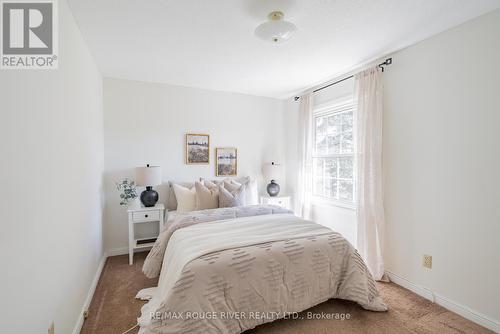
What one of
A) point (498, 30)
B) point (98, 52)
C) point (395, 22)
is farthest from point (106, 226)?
point (498, 30)

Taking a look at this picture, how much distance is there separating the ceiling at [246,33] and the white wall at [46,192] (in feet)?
1.19

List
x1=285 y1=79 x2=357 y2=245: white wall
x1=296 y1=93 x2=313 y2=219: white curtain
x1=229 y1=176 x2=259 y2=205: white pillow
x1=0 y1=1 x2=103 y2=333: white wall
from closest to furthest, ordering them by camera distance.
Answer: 1. x1=0 y1=1 x2=103 y2=333: white wall
2. x1=285 y1=79 x2=357 y2=245: white wall
3. x1=229 y1=176 x2=259 y2=205: white pillow
4. x1=296 y1=93 x2=313 y2=219: white curtain

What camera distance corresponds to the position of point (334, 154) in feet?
10.8

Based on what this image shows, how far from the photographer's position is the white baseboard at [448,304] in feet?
5.83

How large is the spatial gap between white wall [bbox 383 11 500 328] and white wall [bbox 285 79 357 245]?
513 millimetres

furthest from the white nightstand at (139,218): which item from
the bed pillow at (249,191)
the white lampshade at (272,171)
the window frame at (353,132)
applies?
the window frame at (353,132)

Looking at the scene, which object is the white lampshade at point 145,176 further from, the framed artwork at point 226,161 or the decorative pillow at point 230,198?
the framed artwork at point 226,161

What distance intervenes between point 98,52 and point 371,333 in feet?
11.9

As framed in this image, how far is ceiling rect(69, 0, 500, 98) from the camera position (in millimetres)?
1709

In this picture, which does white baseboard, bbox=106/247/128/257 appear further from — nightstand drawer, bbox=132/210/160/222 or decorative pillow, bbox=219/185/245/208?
decorative pillow, bbox=219/185/245/208

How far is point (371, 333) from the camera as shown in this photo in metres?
1.73

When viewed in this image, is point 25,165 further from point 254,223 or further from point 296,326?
point 296,326

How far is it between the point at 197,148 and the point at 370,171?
2.49m

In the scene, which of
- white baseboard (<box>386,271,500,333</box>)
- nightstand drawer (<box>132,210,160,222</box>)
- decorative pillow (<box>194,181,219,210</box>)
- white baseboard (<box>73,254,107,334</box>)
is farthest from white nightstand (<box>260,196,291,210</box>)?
white baseboard (<box>73,254,107,334</box>)
